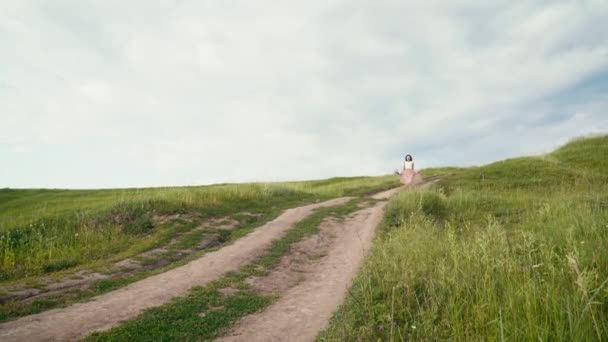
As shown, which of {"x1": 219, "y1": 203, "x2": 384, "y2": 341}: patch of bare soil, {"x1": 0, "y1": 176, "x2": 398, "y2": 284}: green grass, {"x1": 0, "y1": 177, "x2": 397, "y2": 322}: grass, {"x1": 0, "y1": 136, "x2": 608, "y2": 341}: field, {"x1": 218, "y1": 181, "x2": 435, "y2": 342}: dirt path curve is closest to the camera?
{"x1": 0, "y1": 136, "x2": 608, "y2": 341}: field

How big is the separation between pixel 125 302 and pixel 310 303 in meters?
3.94

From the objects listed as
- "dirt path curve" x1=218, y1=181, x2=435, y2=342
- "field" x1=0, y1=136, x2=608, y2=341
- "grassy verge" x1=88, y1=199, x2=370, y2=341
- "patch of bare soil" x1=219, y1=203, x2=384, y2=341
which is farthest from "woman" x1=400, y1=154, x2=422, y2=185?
"grassy verge" x1=88, y1=199, x2=370, y2=341

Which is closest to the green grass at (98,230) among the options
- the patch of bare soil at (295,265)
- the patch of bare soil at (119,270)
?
the patch of bare soil at (119,270)

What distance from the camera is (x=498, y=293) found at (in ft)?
17.2

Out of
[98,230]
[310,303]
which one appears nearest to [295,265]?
[310,303]

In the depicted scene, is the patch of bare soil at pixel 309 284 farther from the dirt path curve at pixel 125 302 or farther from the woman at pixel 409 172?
the woman at pixel 409 172

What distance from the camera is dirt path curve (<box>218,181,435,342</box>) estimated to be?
641 cm

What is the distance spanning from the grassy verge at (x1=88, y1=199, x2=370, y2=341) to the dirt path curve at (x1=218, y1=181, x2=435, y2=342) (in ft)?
1.22

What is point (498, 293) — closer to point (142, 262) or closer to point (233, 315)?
point (233, 315)

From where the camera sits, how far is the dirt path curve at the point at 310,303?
21.0 ft

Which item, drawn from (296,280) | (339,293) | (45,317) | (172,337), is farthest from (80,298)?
(339,293)

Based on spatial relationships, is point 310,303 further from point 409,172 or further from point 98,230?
point 409,172

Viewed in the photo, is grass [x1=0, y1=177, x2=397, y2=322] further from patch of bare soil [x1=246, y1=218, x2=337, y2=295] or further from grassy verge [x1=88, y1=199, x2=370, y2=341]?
patch of bare soil [x1=246, y1=218, x2=337, y2=295]

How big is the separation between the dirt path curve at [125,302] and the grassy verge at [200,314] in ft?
1.22
